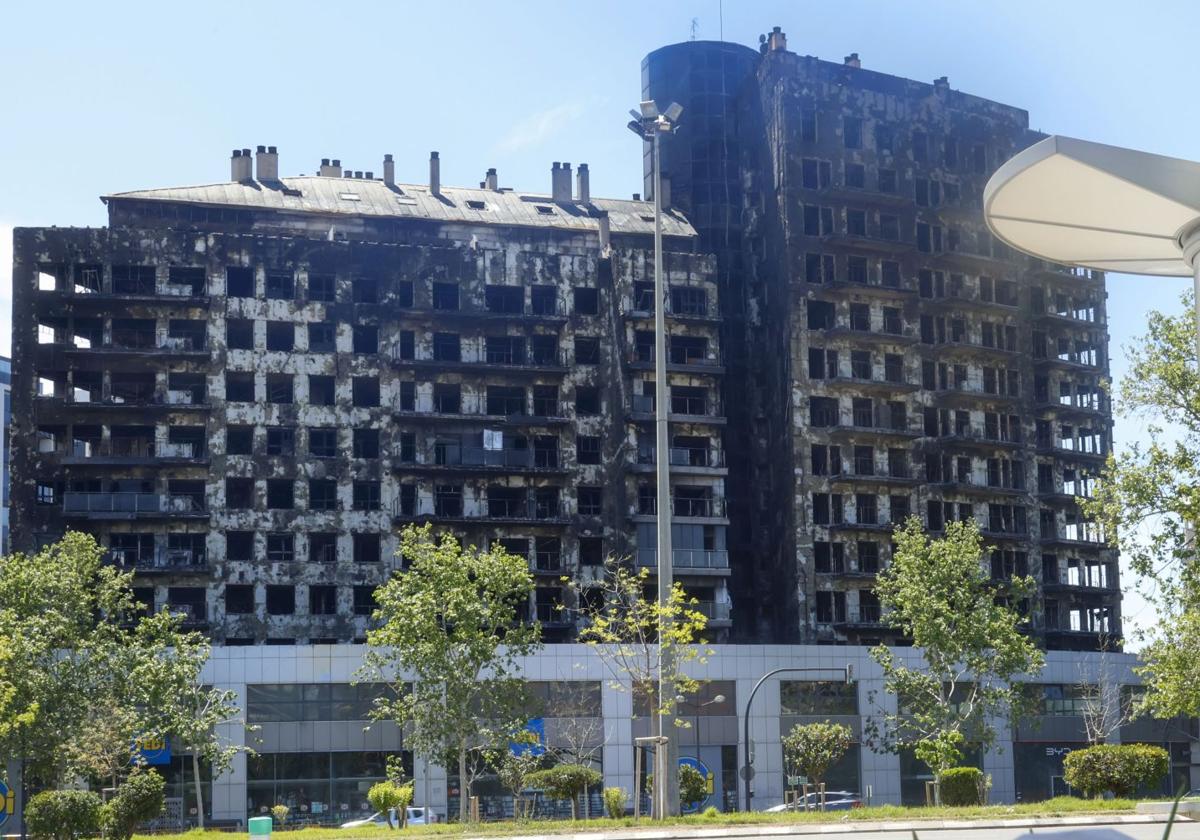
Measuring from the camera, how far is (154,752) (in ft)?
230

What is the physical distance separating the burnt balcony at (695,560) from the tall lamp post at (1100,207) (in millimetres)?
61246

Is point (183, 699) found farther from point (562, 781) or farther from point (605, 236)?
point (605, 236)

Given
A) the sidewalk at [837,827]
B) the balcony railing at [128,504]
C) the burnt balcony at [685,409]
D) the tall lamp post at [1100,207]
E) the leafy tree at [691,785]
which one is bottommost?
the leafy tree at [691,785]

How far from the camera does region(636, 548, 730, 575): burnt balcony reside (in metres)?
85.8

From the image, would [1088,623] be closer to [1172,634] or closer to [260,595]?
[260,595]

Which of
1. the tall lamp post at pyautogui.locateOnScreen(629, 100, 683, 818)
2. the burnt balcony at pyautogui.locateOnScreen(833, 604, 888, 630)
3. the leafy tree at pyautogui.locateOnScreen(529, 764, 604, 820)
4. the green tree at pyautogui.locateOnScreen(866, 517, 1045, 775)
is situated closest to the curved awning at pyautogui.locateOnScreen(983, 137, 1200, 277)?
the tall lamp post at pyautogui.locateOnScreen(629, 100, 683, 818)

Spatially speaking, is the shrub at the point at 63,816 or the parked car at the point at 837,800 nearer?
the shrub at the point at 63,816

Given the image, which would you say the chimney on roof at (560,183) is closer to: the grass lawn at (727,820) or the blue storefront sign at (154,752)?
the blue storefront sign at (154,752)

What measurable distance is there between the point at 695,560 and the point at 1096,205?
65245mm

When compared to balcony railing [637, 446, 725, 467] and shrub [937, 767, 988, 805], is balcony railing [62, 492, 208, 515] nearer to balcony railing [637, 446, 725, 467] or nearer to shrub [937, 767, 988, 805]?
balcony railing [637, 446, 725, 467]

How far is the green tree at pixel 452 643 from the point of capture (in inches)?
2355

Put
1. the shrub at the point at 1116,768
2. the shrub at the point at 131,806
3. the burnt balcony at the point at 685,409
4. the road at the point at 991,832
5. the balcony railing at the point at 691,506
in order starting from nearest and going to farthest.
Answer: the road at the point at 991,832, the shrub at the point at 131,806, the shrub at the point at 1116,768, the burnt balcony at the point at 685,409, the balcony railing at the point at 691,506

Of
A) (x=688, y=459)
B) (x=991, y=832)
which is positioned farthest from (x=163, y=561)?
(x=991, y=832)

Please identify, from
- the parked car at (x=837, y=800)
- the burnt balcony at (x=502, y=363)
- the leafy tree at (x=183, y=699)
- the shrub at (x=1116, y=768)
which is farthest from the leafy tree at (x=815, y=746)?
the burnt balcony at (x=502, y=363)
